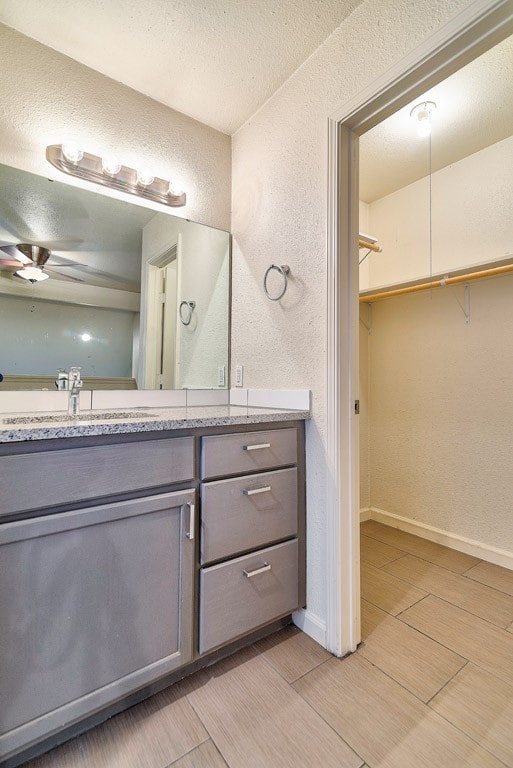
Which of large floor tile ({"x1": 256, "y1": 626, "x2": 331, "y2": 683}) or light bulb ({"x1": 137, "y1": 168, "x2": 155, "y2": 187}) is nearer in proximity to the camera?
large floor tile ({"x1": 256, "y1": 626, "x2": 331, "y2": 683})

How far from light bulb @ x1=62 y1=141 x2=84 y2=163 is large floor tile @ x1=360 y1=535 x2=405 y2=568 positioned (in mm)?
2541

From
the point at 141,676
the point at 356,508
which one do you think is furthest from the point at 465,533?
the point at 141,676

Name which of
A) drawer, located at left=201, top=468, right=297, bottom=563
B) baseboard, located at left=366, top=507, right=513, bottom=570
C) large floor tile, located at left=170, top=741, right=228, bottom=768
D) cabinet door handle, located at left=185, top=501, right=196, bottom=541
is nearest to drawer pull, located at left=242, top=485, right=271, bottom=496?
drawer, located at left=201, top=468, right=297, bottom=563

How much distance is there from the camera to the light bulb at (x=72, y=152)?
4.91ft

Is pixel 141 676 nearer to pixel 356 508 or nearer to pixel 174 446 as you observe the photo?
pixel 174 446

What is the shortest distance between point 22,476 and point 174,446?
41 cm

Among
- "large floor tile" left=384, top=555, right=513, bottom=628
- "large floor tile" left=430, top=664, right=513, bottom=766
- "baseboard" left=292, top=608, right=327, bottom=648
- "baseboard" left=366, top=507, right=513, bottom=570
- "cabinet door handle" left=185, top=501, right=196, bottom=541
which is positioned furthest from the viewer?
"baseboard" left=366, top=507, right=513, bottom=570

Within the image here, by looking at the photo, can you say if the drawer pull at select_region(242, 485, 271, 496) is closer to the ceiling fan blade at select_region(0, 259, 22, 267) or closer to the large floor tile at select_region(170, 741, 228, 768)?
the large floor tile at select_region(170, 741, 228, 768)

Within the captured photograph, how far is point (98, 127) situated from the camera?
161cm

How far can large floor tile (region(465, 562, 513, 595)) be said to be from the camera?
5.94ft

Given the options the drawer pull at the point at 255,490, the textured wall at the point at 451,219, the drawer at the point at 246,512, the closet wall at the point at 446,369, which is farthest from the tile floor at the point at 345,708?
the textured wall at the point at 451,219

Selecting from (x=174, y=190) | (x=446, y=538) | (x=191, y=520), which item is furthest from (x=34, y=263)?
(x=446, y=538)

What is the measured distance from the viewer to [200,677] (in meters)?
1.22

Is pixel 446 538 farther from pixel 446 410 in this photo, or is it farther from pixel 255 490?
pixel 255 490
